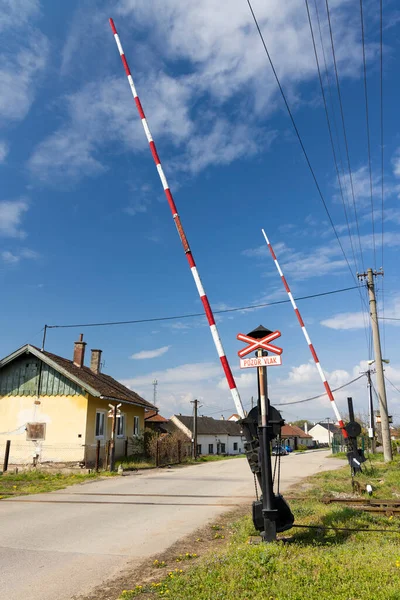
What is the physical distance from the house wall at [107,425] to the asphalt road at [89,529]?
5.73 meters

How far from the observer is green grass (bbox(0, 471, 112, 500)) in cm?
1418

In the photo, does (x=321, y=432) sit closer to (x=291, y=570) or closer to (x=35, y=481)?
(x=35, y=481)

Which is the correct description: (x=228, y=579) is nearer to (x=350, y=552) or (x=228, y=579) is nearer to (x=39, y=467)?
(x=350, y=552)

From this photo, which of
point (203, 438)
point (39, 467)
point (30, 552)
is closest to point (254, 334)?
point (30, 552)

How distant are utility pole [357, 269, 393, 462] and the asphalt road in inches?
371

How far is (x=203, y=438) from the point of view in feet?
211

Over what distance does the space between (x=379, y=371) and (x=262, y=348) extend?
18.3 meters

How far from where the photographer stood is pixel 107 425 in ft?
75.7

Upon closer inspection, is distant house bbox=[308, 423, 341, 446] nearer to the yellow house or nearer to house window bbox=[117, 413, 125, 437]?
house window bbox=[117, 413, 125, 437]

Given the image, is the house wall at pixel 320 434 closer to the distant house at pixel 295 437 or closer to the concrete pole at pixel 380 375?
the distant house at pixel 295 437

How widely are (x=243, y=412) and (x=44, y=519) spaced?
5223 millimetres

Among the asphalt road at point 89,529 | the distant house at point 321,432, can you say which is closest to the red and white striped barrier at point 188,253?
the asphalt road at point 89,529

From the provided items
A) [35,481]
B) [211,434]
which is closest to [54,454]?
[35,481]

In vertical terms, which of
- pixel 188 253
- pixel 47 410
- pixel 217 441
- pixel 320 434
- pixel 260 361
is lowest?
pixel 217 441
